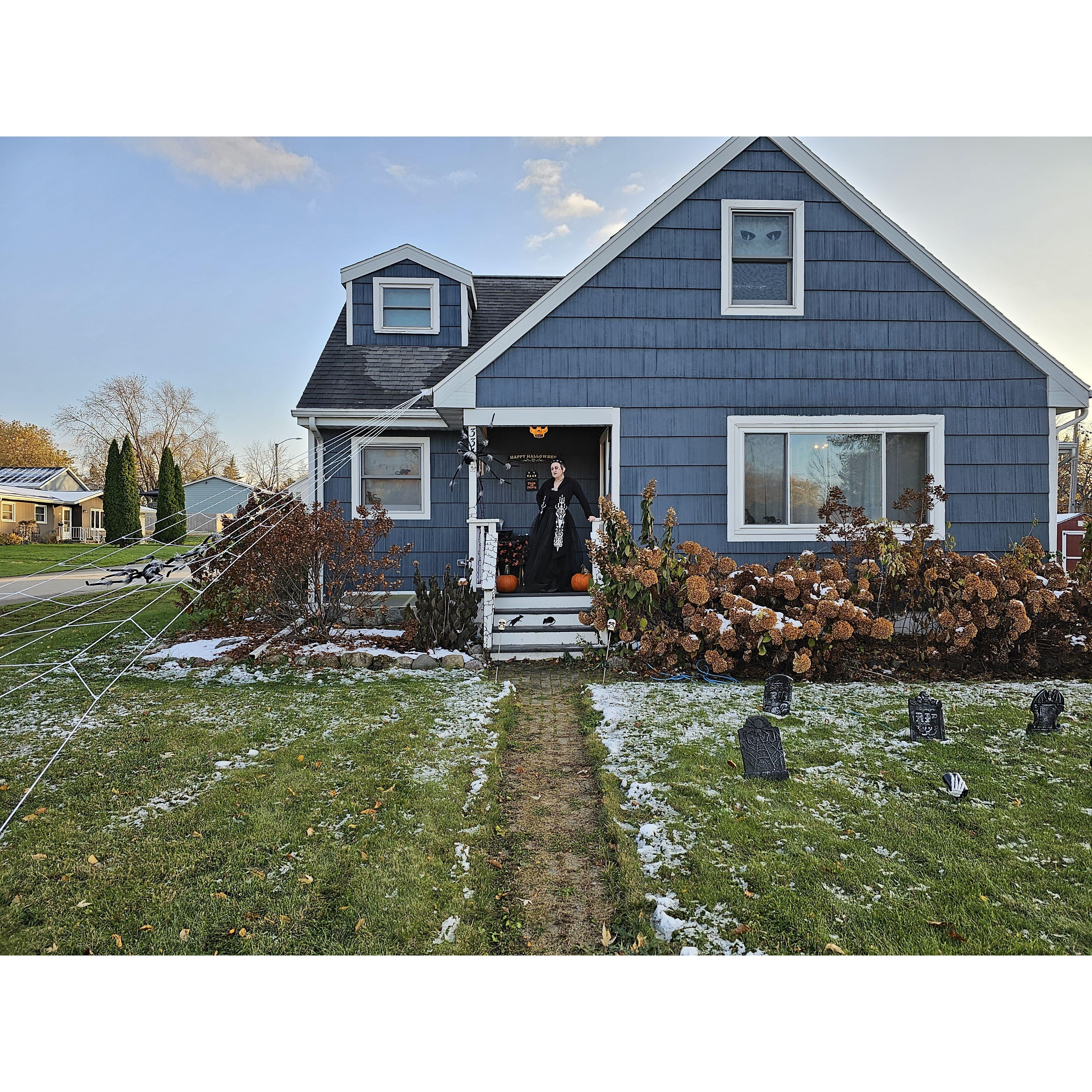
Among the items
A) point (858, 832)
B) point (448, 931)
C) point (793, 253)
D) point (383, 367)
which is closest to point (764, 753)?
point (858, 832)

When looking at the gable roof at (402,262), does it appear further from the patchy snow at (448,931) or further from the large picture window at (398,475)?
the patchy snow at (448,931)

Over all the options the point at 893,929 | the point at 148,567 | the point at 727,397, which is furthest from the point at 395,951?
the point at 727,397

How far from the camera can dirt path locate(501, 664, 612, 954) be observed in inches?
105

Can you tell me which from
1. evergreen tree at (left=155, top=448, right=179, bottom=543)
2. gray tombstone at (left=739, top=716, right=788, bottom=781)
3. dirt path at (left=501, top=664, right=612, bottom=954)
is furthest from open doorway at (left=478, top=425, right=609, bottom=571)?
evergreen tree at (left=155, top=448, right=179, bottom=543)

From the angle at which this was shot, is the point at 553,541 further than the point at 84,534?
No

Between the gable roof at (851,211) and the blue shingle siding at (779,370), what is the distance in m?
0.10

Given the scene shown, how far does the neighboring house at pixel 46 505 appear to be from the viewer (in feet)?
107

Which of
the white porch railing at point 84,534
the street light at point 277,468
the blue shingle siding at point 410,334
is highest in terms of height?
the blue shingle siding at point 410,334

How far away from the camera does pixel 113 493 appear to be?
2783 cm

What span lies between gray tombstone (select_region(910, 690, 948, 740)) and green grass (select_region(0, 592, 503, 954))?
3.12 metres

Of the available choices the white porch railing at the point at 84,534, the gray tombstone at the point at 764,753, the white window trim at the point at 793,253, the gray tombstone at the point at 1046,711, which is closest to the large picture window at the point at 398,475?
the white window trim at the point at 793,253

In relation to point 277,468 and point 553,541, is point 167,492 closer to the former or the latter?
point 277,468

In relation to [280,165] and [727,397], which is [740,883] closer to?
[727,397]

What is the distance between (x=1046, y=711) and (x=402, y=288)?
10.0 metres
